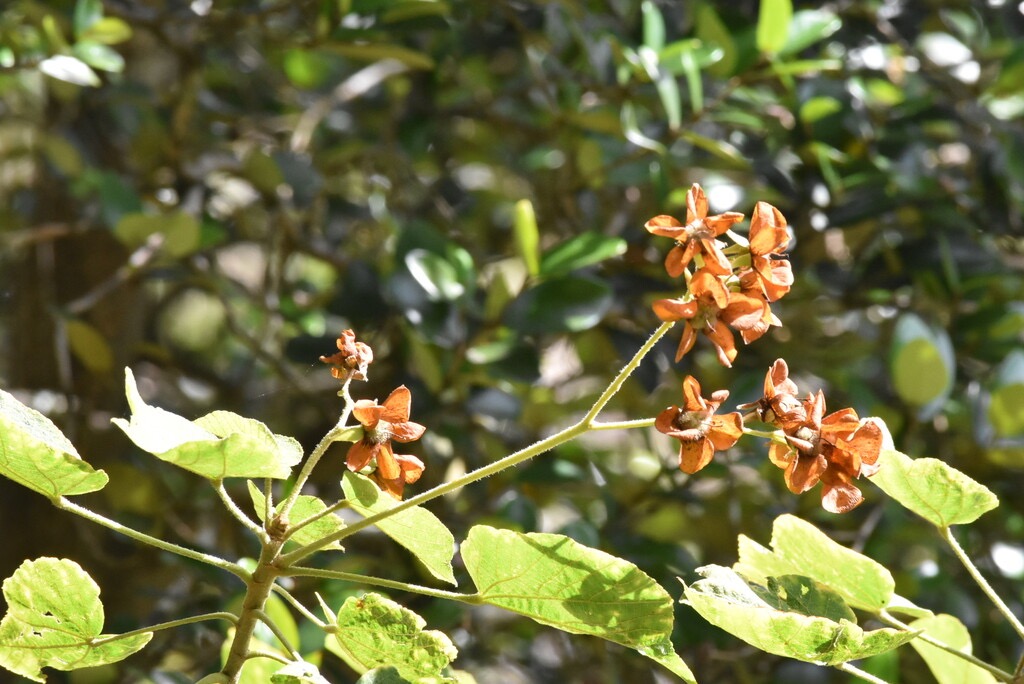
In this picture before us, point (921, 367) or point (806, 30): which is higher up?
point (806, 30)

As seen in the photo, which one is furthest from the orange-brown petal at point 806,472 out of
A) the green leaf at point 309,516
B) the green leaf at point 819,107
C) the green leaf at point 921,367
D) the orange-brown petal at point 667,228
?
the green leaf at point 819,107

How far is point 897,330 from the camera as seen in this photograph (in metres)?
1.06

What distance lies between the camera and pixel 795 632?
1.57ft

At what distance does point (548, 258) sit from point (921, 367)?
359 millimetres

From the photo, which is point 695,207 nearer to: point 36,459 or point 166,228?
point 36,459

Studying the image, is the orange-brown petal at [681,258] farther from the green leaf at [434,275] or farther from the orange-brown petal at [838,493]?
the green leaf at [434,275]

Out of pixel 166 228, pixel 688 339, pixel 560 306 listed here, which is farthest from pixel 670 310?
pixel 166 228

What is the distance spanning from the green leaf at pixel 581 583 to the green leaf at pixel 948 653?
0.17 metres

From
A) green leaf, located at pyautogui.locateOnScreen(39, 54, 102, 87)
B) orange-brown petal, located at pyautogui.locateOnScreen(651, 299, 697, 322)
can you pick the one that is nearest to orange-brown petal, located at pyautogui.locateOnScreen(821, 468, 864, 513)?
orange-brown petal, located at pyautogui.locateOnScreen(651, 299, 697, 322)

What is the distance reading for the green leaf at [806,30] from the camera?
108 centimetres

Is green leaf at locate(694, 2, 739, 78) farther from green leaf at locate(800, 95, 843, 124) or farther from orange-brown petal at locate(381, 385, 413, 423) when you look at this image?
orange-brown petal at locate(381, 385, 413, 423)

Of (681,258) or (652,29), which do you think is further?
(652,29)

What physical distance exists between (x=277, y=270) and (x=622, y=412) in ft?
1.55

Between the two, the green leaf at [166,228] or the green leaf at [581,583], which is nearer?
the green leaf at [581,583]
